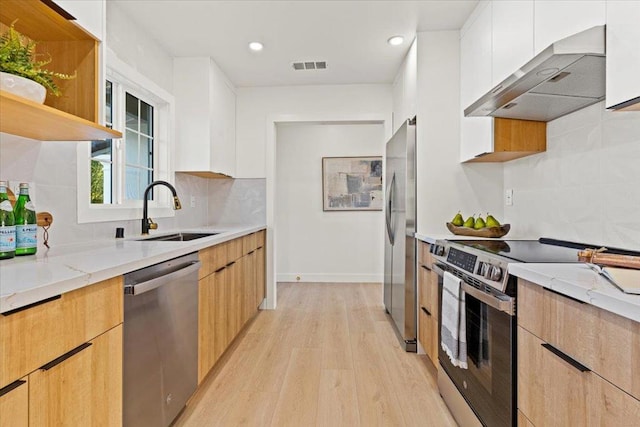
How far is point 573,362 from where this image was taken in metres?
1.00

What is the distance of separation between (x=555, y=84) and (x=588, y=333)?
1192 millimetres

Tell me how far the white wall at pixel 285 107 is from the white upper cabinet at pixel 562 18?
2.30 m

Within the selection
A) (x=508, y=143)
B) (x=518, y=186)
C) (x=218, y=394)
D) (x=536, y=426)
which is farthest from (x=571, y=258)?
(x=218, y=394)

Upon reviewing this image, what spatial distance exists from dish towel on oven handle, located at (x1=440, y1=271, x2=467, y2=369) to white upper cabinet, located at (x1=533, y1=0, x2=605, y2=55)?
1172 millimetres

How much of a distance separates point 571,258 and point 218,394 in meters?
1.99

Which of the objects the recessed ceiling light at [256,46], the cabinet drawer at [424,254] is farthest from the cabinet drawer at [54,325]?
the recessed ceiling light at [256,46]

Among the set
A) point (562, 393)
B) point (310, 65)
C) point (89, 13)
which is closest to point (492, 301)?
point (562, 393)

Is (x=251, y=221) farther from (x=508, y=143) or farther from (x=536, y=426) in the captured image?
(x=536, y=426)

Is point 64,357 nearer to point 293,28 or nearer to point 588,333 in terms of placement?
point 588,333

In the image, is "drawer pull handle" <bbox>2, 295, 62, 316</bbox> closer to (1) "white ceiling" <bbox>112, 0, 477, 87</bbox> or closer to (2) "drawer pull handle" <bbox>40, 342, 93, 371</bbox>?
(2) "drawer pull handle" <bbox>40, 342, 93, 371</bbox>

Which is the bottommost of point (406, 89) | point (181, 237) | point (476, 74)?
point (181, 237)

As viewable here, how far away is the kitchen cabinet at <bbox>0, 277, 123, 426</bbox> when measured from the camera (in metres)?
0.86

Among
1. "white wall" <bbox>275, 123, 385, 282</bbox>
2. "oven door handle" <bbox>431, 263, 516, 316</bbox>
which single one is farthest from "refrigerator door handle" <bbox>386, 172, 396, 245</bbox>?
"white wall" <bbox>275, 123, 385, 282</bbox>

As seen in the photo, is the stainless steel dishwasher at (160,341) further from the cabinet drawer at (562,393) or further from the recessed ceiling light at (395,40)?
the recessed ceiling light at (395,40)
